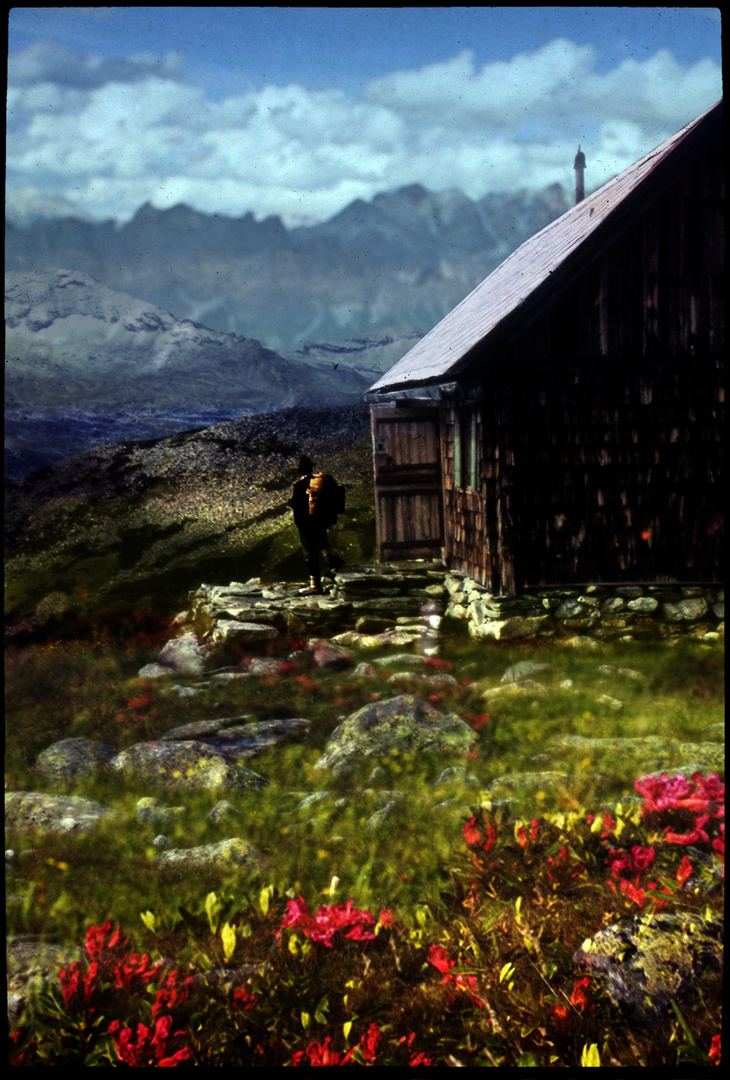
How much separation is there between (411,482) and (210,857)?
8.46m

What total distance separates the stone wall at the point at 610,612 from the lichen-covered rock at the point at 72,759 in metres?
4.88

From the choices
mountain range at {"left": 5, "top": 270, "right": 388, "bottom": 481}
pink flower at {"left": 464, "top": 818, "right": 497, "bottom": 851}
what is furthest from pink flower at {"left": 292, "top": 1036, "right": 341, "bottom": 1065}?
mountain range at {"left": 5, "top": 270, "right": 388, "bottom": 481}

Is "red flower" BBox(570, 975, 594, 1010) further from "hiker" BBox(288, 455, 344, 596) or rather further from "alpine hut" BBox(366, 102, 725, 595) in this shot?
"alpine hut" BBox(366, 102, 725, 595)

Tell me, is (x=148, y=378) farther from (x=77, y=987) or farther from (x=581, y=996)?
(x=581, y=996)

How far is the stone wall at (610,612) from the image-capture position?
371 inches

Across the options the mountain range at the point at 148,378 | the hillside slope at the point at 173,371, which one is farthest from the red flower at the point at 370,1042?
the hillside slope at the point at 173,371

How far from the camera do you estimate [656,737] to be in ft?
18.9

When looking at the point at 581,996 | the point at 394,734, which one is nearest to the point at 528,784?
the point at 394,734

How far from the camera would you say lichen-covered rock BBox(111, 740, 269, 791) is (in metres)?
5.52

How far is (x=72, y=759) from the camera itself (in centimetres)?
604

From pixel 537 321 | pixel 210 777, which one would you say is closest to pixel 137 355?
pixel 537 321

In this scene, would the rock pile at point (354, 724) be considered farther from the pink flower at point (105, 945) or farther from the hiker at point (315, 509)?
the hiker at point (315, 509)

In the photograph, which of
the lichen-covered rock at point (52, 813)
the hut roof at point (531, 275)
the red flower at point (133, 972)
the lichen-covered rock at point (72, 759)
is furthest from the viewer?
the hut roof at point (531, 275)

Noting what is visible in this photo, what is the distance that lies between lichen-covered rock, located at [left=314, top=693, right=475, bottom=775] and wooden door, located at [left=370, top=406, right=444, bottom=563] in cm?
590
